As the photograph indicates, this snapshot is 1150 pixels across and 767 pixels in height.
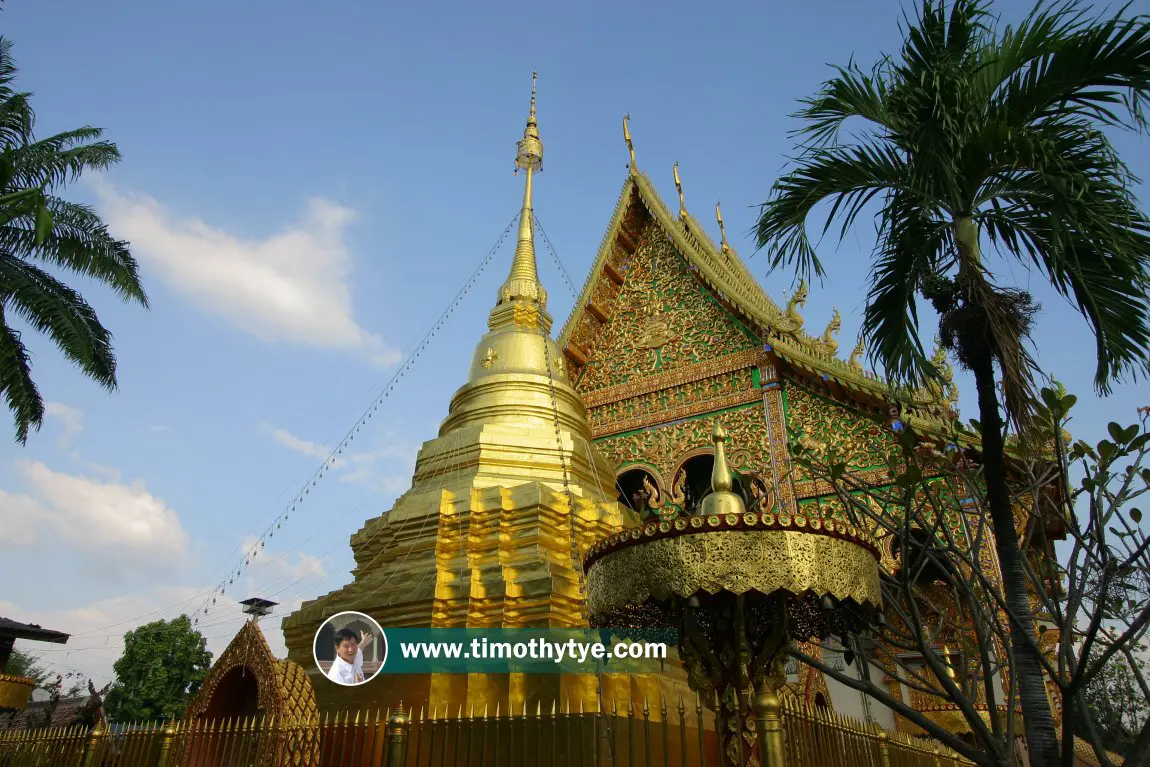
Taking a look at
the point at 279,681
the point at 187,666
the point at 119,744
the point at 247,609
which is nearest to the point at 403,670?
the point at 279,681

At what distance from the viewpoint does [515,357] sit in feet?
36.7

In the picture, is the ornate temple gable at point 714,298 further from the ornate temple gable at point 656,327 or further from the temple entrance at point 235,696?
the temple entrance at point 235,696

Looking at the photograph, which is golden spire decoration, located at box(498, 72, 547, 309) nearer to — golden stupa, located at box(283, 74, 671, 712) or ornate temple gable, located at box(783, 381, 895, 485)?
golden stupa, located at box(283, 74, 671, 712)

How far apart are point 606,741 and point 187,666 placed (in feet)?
55.9

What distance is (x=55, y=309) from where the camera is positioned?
8.62 meters

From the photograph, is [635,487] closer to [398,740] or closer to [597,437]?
[597,437]

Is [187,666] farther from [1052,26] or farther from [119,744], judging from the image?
[1052,26]

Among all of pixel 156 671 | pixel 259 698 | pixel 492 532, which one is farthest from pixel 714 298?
pixel 156 671

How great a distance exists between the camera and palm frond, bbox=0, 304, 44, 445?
8.54 m

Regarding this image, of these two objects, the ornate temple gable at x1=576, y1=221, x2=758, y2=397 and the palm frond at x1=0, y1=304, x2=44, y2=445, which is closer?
the palm frond at x1=0, y1=304, x2=44, y2=445

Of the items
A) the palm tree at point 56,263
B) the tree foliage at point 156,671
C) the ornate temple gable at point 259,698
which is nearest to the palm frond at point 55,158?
the palm tree at point 56,263

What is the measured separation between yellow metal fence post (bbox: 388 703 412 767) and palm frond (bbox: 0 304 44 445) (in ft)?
21.1

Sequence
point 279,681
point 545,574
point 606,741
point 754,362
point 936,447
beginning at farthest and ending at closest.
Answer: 1. point 754,362
2. point 936,447
3. point 545,574
4. point 279,681
5. point 606,741

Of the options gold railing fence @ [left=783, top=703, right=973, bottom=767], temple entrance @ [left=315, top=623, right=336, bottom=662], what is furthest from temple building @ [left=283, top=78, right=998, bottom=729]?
gold railing fence @ [left=783, top=703, right=973, bottom=767]
